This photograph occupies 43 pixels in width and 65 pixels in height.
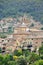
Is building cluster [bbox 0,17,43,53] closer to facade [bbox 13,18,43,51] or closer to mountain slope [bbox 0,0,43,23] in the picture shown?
facade [bbox 13,18,43,51]

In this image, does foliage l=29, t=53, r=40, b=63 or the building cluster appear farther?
the building cluster

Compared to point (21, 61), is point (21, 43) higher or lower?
lower

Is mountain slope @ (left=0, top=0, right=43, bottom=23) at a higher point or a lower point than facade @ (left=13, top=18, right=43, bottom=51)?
higher

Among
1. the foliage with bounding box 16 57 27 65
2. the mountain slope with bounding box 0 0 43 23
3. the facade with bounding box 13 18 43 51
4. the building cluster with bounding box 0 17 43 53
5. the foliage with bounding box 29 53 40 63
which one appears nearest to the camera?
the foliage with bounding box 16 57 27 65

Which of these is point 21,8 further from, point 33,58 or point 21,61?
point 21,61

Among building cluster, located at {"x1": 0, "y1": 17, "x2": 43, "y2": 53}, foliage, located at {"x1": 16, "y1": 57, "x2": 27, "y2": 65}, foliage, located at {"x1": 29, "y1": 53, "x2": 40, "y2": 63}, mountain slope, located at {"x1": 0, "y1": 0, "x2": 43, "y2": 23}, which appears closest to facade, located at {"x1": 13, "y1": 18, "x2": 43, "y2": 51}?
building cluster, located at {"x1": 0, "y1": 17, "x2": 43, "y2": 53}

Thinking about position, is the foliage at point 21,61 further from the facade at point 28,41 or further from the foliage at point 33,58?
the facade at point 28,41

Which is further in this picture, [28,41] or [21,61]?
[28,41]

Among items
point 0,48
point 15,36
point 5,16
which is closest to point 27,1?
point 5,16

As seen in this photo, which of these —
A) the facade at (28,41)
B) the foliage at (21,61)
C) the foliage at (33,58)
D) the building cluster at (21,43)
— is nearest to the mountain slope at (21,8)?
the facade at (28,41)

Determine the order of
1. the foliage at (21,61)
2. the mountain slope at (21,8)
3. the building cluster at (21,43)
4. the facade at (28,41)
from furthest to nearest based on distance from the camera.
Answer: the mountain slope at (21,8) → the facade at (28,41) → the building cluster at (21,43) → the foliage at (21,61)

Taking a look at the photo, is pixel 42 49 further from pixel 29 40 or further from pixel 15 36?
pixel 15 36

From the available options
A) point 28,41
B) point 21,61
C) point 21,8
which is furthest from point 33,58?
point 21,8
